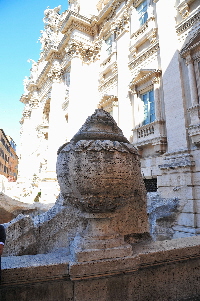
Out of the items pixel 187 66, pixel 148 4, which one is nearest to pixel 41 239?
pixel 187 66

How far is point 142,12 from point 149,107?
227 inches

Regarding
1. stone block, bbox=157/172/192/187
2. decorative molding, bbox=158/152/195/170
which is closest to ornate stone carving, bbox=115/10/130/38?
decorative molding, bbox=158/152/195/170

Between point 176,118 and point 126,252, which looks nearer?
point 126,252

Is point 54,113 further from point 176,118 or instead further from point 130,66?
point 176,118

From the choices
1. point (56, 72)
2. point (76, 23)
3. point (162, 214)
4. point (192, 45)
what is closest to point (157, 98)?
point (192, 45)

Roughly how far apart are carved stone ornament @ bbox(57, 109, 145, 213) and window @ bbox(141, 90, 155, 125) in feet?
27.6

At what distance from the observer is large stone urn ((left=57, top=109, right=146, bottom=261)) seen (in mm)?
1813

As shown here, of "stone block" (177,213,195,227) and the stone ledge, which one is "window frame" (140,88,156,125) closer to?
"stone block" (177,213,195,227)

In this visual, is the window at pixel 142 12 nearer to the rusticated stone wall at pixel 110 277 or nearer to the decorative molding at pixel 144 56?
the decorative molding at pixel 144 56

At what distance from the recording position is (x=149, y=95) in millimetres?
10375

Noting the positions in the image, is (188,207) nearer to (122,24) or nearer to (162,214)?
(162,214)

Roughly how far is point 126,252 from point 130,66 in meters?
11.6

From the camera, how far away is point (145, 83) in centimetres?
1039

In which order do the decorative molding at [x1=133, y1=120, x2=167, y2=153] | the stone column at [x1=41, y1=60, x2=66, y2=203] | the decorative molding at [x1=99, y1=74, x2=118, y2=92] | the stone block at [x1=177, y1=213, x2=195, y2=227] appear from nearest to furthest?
1. the stone block at [x1=177, y1=213, x2=195, y2=227]
2. the decorative molding at [x1=133, y1=120, x2=167, y2=153]
3. the decorative molding at [x1=99, y1=74, x2=118, y2=92]
4. the stone column at [x1=41, y1=60, x2=66, y2=203]
